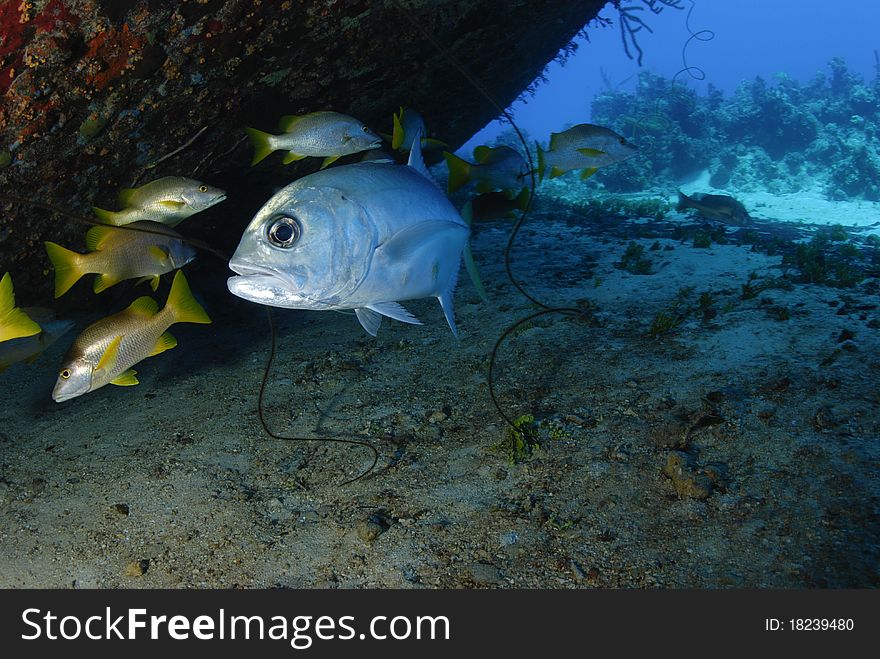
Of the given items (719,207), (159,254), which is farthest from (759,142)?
(159,254)

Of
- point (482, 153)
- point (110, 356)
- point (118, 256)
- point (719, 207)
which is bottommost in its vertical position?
point (110, 356)

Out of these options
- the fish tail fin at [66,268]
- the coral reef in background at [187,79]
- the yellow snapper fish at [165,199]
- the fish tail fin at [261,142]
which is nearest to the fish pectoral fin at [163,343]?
the fish tail fin at [66,268]

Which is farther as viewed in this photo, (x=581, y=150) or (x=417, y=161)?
(x=581, y=150)

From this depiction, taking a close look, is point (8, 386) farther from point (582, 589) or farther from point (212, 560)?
point (582, 589)

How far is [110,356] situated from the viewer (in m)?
3.14

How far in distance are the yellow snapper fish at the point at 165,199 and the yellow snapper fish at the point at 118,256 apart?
0.10 metres

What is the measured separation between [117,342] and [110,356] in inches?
3.7

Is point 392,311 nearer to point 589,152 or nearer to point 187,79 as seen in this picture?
point 187,79

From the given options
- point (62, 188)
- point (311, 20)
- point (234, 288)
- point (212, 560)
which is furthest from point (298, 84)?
point (212, 560)

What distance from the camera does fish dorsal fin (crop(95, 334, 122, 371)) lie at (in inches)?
123

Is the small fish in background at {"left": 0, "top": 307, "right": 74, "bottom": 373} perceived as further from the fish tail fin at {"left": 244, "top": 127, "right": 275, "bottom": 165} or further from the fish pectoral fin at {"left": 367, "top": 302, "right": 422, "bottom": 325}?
the fish pectoral fin at {"left": 367, "top": 302, "right": 422, "bottom": 325}

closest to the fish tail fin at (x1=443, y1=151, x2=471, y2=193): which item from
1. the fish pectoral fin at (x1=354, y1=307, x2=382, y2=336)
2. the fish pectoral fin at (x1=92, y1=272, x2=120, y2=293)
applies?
the fish pectoral fin at (x1=354, y1=307, x2=382, y2=336)

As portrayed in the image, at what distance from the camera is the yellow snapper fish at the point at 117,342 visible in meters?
3.15

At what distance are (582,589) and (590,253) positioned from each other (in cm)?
677
